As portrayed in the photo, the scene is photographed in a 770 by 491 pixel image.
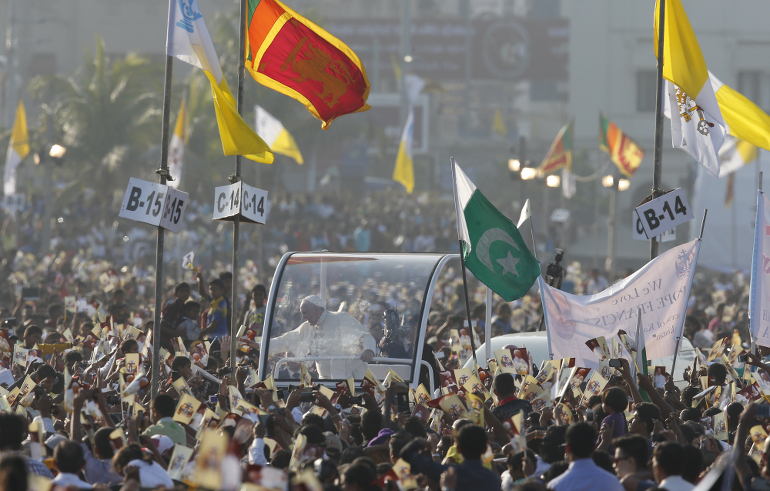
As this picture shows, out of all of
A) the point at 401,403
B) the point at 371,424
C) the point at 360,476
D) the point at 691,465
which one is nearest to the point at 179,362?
the point at 401,403

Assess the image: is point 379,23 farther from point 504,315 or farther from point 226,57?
point 504,315

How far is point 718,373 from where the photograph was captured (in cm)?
892

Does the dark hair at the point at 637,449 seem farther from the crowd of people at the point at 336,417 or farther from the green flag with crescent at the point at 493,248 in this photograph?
the green flag with crescent at the point at 493,248

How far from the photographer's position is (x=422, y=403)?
795cm

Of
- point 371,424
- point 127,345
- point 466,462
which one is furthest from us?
point 127,345

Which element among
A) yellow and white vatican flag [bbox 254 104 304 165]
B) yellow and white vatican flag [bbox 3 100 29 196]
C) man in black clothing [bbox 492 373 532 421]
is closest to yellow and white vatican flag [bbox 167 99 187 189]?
yellow and white vatican flag [bbox 254 104 304 165]

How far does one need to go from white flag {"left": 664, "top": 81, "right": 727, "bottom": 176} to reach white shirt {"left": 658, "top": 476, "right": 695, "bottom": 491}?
584 centimetres

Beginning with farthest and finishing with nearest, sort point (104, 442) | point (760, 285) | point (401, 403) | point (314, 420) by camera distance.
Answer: point (401, 403) < point (760, 285) < point (314, 420) < point (104, 442)

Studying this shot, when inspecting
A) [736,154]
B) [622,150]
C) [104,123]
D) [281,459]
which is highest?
[104,123]

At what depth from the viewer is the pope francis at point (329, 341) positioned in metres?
9.93

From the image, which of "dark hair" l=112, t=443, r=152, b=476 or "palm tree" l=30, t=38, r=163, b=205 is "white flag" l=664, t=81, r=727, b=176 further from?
"palm tree" l=30, t=38, r=163, b=205

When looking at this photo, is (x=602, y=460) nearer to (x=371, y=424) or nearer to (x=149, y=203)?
(x=371, y=424)

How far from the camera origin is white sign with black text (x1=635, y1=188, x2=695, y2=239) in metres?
9.73

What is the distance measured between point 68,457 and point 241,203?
4000 mm
